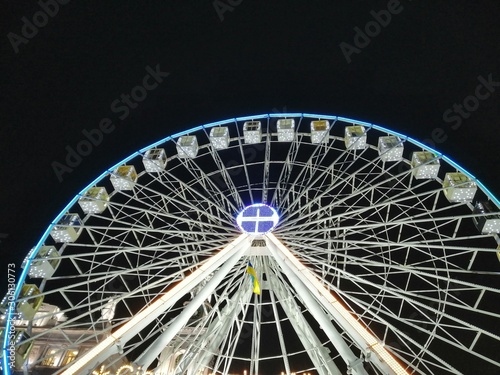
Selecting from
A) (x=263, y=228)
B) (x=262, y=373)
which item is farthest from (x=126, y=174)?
(x=262, y=373)

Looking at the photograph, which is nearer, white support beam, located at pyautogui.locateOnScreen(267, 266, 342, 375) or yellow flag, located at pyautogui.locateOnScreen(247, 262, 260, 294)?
white support beam, located at pyautogui.locateOnScreen(267, 266, 342, 375)

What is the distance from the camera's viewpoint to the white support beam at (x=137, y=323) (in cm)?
719

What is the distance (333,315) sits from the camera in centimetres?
812

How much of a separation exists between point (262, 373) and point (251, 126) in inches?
992

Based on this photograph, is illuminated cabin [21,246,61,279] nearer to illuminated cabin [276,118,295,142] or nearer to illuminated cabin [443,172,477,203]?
illuminated cabin [276,118,295,142]

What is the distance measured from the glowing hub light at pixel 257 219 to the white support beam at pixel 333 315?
1.57 ft

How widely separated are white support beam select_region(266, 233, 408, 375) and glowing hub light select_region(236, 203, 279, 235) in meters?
0.48

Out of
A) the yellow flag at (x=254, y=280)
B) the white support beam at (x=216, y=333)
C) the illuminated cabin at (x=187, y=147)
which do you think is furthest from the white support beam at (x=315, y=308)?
the illuminated cabin at (x=187, y=147)

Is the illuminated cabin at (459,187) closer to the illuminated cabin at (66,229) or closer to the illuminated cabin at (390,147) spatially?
the illuminated cabin at (390,147)

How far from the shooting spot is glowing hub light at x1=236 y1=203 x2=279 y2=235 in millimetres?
12023

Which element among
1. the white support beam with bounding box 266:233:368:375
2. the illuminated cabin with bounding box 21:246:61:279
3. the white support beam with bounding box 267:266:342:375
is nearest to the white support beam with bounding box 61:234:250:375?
the white support beam with bounding box 266:233:368:375

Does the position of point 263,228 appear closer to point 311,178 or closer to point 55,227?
point 311,178

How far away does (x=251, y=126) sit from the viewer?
49.1 feet

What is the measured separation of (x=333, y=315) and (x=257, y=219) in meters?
4.76
